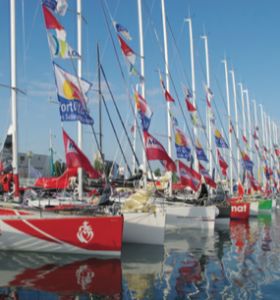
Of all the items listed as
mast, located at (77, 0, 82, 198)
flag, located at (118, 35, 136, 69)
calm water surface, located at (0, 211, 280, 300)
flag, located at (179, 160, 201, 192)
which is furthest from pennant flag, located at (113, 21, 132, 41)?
calm water surface, located at (0, 211, 280, 300)

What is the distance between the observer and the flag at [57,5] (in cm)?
1381

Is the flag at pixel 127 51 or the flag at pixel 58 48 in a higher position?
the flag at pixel 127 51

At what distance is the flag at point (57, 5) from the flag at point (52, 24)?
10.7 inches

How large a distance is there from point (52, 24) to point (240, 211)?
67.7 ft

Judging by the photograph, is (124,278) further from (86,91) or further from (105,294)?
(86,91)

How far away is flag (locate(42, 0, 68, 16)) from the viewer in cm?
1381

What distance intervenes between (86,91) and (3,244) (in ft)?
22.4

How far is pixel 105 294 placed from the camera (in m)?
8.77

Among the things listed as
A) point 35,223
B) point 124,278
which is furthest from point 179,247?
point 35,223

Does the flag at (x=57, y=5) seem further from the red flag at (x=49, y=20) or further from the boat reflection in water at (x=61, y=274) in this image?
the boat reflection in water at (x=61, y=274)

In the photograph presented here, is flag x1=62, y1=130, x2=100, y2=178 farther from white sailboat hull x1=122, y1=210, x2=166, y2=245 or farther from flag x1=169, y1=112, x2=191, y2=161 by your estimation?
flag x1=169, y1=112, x2=191, y2=161

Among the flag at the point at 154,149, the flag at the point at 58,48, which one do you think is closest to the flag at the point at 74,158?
the flag at the point at 58,48

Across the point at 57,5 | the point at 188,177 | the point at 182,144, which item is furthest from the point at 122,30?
the point at 188,177

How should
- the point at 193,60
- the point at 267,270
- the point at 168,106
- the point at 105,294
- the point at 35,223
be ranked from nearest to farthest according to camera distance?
the point at 105,294 → the point at 267,270 → the point at 35,223 → the point at 168,106 → the point at 193,60
